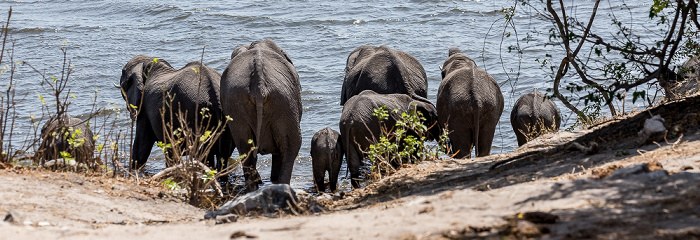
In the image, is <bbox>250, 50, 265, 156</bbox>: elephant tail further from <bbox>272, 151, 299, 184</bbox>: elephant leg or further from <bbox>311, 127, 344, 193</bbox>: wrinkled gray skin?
<bbox>311, 127, 344, 193</bbox>: wrinkled gray skin

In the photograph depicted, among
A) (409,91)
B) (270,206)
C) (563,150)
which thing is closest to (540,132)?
(409,91)

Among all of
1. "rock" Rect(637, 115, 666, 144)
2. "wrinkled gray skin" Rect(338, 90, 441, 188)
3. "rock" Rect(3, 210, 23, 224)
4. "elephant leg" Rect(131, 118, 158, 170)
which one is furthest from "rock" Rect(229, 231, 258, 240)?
"elephant leg" Rect(131, 118, 158, 170)

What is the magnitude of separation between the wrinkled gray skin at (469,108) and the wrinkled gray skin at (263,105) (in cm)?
193

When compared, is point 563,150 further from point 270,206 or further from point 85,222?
point 85,222

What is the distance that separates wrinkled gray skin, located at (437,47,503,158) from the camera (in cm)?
1153

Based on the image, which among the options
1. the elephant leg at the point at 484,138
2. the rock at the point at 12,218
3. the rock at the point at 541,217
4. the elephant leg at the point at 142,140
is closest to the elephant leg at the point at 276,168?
the elephant leg at the point at 142,140

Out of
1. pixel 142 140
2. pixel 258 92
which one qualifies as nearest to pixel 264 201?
pixel 258 92

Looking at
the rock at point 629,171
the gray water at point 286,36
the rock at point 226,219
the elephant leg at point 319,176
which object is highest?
the rock at point 629,171

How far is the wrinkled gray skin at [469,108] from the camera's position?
11.5 meters

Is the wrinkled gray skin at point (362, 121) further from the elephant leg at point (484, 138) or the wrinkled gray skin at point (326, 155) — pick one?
the elephant leg at point (484, 138)

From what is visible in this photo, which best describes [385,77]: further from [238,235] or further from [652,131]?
[238,235]

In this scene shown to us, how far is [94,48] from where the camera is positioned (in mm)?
24016

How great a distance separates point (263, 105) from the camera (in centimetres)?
1099

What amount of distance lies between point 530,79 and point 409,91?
679 centimetres
